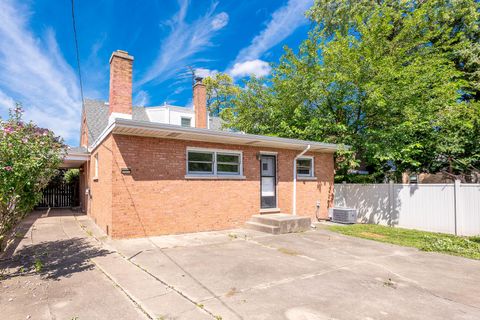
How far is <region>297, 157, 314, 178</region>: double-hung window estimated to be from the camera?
37.5 feet

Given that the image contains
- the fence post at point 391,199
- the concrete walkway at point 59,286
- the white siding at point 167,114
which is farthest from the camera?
the white siding at point 167,114

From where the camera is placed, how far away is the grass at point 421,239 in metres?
6.86

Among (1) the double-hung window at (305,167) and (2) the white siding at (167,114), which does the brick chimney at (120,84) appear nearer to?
(1) the double-hung window at (305,167)

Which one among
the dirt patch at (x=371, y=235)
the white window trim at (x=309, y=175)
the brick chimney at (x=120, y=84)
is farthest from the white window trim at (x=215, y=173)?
the dirt patch at (x=371, y=235)

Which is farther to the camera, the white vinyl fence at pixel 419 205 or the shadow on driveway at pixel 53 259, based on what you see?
the white vinyl fence at pixel 419 205

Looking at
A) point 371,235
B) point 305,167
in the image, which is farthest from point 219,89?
point 371,235

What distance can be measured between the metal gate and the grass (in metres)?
16.0

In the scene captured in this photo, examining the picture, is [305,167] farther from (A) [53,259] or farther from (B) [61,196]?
(B) [61,196]

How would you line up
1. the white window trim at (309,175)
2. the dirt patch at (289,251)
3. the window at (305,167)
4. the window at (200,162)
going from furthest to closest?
the window at (305,167), the white window trim at (309,175), the window at (200,162), the dirt patch at (289,251)

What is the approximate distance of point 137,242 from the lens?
6934 millimetres

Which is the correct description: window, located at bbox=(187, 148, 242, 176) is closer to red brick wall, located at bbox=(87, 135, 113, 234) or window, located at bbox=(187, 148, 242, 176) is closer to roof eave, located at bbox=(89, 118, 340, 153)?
roof eave, located at bbox=(89, 118, 340, 153)

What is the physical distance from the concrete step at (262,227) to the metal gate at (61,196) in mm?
13379

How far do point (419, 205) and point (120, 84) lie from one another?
1189 cm

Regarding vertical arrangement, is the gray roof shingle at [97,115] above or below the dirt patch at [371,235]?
above
